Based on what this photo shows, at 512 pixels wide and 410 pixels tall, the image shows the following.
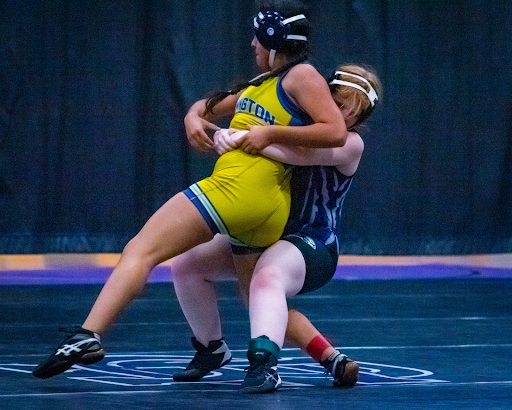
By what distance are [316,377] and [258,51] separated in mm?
992

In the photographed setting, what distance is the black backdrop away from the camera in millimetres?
6840

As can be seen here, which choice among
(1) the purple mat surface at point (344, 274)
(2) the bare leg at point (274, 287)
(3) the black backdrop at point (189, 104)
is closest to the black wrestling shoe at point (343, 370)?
(2) the bare leg at point (274, 287)

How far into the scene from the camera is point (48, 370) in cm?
247

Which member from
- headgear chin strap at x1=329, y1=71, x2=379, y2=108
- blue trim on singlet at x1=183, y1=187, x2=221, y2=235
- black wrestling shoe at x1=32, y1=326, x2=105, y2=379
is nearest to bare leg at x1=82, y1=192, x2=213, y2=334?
blue trim on singlet at x1=183, y1=187, x2=221, y2=235

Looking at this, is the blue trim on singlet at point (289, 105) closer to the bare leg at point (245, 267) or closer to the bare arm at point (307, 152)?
the bare arm at point (307, 152)

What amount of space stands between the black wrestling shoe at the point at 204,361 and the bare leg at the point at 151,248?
386 mm

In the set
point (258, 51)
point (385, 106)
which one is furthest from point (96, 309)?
point (385, 106)

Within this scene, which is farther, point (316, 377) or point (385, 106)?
point (385, 106)

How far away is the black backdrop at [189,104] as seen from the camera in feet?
22.4

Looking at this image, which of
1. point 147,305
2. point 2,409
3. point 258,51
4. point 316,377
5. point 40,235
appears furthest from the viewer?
point 40,235

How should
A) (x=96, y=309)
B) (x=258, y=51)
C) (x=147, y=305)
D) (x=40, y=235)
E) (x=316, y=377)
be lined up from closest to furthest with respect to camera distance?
1. (x=96, y=309)
2. (x=258, y=51)
3. (x=316, y=377)
4. (x=147, y=305)
5. (x=40, y=235)

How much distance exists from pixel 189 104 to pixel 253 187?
434 cm

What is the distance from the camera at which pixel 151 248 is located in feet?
8.64

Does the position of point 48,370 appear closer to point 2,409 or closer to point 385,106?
point 2,409
